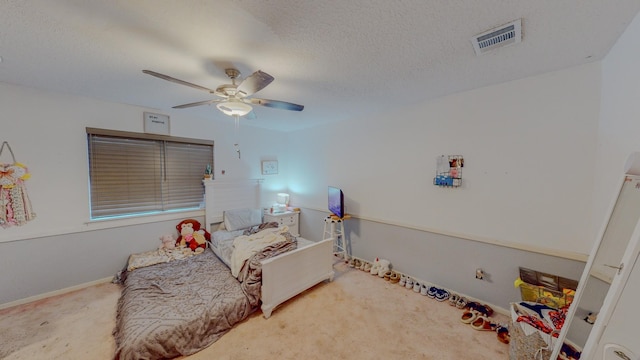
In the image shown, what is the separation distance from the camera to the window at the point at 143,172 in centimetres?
281

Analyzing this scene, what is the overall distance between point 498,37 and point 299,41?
4.53ft

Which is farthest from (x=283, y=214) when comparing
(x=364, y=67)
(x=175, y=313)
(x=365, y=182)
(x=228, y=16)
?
(x=228, y=16)

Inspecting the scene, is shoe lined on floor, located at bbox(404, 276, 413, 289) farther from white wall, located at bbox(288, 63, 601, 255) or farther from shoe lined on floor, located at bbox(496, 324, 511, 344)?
shoe lined on floor, located at bbox(496, 324, 511, 344)

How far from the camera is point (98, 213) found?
2.82 meters

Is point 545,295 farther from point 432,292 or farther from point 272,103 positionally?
point 272,103

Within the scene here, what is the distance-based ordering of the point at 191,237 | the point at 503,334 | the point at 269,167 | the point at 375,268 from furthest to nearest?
the point at 269,167
the point at 191,237
the point at 375,268
the point at 503,334

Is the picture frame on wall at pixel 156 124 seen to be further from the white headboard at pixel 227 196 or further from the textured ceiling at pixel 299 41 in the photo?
the white headboard at pixel 227 196

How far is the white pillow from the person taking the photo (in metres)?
3.63

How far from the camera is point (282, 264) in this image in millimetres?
2344

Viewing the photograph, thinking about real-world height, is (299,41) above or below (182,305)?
above

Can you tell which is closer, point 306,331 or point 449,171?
point 306,331

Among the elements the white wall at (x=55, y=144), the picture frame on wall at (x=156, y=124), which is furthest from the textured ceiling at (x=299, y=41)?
the picture frame on wall at (x=156, y=124)

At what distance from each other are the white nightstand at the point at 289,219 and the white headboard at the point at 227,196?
43cm

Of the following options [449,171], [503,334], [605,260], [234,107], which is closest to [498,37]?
[449,171]
